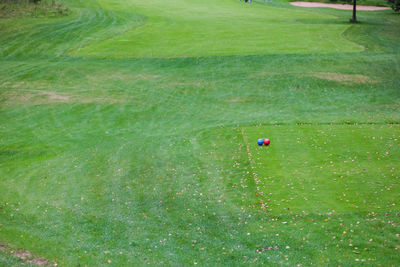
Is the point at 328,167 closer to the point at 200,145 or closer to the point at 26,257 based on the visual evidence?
the point at 200,145

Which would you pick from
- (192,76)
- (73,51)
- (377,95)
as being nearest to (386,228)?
(377,95)

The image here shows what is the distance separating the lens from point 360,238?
45.0 feet

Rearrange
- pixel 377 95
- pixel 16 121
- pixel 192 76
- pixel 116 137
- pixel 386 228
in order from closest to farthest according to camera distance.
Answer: pixel 386 228 → pixel 116 137 → pixel 16 121 → pixel 377 95 → pixel 192 76

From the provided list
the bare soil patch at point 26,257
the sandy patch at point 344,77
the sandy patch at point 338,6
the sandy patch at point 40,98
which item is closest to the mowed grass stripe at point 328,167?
the bare soil patch at point 26,257

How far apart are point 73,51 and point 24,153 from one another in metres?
21.8

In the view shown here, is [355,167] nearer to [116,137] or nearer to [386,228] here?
[386,228]

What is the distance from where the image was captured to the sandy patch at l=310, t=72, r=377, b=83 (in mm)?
33181

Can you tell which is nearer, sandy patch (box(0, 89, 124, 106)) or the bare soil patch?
the bare soil patch

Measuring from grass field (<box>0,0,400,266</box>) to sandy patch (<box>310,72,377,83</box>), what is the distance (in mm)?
163

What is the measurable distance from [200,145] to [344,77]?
17175 millimetres

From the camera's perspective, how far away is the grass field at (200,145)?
14203 millimetres

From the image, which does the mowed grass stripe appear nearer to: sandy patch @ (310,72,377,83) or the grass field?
the grass field

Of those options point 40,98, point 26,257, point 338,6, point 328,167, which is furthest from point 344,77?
point 338,6

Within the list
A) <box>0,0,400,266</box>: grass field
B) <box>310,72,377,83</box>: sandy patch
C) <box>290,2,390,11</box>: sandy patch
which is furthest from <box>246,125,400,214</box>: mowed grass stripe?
<box>290,2,390,11</box>: sandy patch
